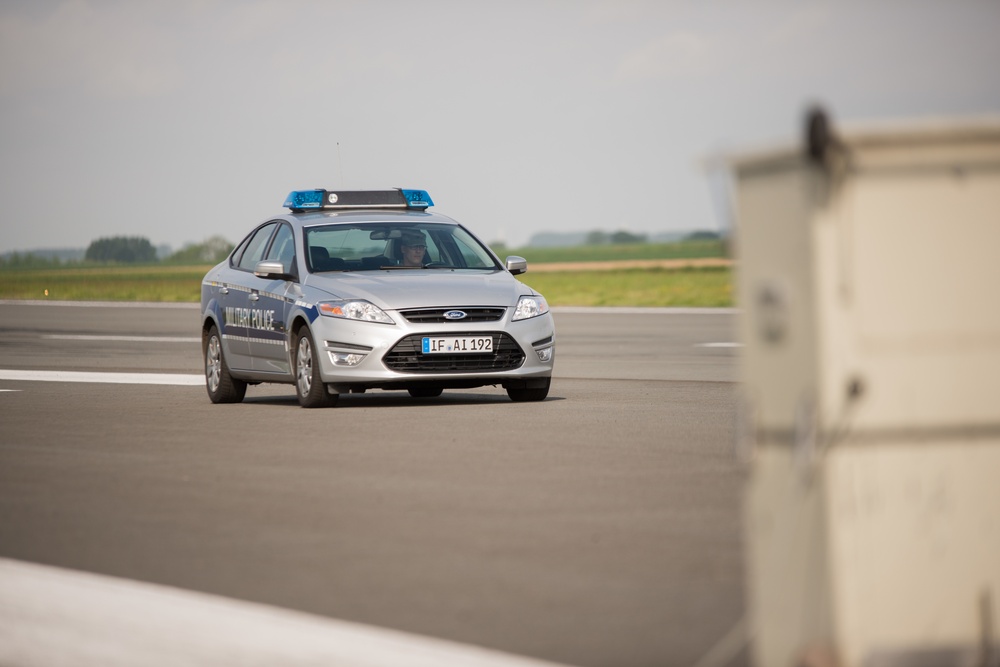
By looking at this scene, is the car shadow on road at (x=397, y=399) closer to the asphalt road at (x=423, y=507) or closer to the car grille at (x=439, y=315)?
the asphalt road at (x=423, y=507)

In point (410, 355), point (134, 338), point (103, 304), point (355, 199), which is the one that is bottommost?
point (134, 338)

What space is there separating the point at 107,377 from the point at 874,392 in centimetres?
1584

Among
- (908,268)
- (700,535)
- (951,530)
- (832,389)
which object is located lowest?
(700,535)

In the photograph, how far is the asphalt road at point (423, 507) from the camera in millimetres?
5898

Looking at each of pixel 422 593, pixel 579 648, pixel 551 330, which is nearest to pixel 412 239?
pixel 551 330

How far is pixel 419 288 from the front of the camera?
14.3 m

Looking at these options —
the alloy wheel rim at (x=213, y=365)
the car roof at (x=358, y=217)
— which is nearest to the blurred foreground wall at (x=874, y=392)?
the car roof at (x=358, y=217)

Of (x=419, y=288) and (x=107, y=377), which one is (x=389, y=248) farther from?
(x=107, y=377)

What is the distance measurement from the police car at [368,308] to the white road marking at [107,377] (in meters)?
2.19

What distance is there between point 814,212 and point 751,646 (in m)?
1.74

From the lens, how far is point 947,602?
444cm

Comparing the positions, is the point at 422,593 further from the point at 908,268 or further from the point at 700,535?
the point at 908,268

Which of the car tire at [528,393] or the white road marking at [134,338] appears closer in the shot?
the car tire at [528,393]

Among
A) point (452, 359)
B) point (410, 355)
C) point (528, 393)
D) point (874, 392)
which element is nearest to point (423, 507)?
point (874, 392)
